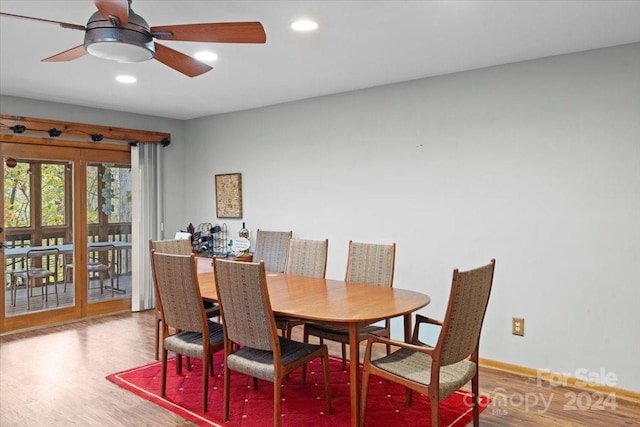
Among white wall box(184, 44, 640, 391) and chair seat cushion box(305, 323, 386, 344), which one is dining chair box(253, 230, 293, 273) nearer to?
white wall box(184, 44, 640, 391)

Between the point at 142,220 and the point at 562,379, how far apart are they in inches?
186

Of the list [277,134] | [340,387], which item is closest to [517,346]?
[340,387]

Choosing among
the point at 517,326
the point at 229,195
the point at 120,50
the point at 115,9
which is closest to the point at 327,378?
the point at 517,326

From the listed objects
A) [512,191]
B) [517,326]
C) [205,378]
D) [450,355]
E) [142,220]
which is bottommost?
[205,378]

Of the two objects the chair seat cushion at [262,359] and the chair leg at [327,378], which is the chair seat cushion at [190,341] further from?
the chair leg at [327,378]

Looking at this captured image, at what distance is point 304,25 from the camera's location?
A: 9.14 ft

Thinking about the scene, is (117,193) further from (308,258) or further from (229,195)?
(308,258)

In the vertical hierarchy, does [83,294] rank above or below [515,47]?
below

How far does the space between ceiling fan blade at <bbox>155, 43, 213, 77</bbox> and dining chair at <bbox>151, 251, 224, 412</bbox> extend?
111 cm

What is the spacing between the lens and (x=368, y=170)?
442 centimetres

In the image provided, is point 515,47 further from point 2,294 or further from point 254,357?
point 2,294

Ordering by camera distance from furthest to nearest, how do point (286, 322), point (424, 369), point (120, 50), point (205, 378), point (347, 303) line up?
point (286, 322), point (205, 378), point (347, 303), point (424, 369), point (120, 50)

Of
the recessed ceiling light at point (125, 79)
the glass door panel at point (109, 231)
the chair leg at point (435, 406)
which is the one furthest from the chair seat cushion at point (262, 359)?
the glass door panel at point (109, 231)

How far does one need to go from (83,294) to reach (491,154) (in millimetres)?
4612
